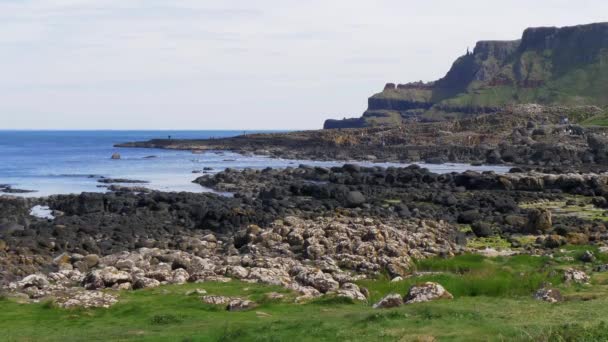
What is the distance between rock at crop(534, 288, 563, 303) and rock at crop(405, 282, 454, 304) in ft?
7.58

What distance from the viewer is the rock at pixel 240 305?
2159 cm

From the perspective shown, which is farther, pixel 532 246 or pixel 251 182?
pixel 251 182

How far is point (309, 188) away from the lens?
196ft

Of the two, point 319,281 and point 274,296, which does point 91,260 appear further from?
point 274,296

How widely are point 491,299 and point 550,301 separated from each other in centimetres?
160

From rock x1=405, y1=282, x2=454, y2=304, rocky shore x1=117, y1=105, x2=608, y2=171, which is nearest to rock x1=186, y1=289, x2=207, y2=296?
rock x1=405, y1=282, x2=454, y2=304

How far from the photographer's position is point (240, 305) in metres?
21.7

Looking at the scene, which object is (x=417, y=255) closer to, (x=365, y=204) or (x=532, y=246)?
(x=532, y=246)

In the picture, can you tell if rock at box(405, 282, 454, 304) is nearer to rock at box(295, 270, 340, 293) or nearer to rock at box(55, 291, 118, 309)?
rock at box(295, 270, 340, 293)

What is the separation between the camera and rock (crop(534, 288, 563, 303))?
20.8 metres

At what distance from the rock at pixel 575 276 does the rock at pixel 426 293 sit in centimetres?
530

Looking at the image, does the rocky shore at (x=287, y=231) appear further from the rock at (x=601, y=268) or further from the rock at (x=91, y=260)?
the rock at (x=601, y=268)

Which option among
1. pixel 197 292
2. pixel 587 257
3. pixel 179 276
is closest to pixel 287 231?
pixel 179 276

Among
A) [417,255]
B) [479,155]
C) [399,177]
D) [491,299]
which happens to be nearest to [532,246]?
[417,255]
